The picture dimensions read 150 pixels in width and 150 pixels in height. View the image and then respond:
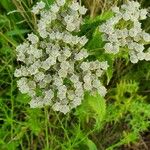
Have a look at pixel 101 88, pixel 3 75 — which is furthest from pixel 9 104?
pixel 101 88

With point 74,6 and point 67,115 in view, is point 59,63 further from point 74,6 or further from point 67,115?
point 67,115

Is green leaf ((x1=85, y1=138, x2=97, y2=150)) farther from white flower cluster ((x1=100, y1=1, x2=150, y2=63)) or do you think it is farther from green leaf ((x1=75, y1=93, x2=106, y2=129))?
white flower cluster ((x1=100, y1=1, x2=150, y2=63))

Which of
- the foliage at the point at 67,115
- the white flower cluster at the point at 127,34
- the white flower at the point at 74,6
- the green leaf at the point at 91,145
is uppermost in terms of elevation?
the white flower at the point at 74,6

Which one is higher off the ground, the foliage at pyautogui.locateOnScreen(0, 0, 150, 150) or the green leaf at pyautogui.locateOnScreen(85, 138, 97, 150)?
the foliage at pyautogui.locateOnScreen(0, 0, 150, 150)

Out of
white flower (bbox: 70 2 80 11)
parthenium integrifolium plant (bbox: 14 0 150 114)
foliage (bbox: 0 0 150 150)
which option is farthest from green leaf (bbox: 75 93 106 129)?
white flower (bbox: 70 2 80 11)

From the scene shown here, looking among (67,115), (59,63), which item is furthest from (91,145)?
(59,63)

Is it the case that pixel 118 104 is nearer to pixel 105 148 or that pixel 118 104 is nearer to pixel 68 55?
pixel 105 148

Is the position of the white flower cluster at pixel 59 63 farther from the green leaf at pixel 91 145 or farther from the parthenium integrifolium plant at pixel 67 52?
the green leaf at pixel 91 145

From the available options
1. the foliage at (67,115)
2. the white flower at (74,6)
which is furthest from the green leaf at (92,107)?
the white flower at (74,6)
